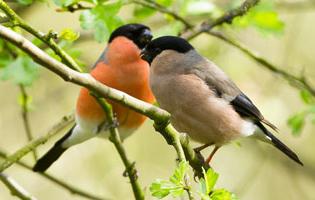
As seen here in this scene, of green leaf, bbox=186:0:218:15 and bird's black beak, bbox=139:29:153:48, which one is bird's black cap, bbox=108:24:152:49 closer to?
bird's black beak, bbox=139:29:153:48

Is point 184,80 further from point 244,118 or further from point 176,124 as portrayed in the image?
point 244,118

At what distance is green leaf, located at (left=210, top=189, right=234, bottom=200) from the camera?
1970 millimetres

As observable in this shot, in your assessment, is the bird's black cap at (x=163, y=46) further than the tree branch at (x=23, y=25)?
Yes

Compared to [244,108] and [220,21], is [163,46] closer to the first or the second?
[220,21]

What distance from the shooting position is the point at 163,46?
136 inches

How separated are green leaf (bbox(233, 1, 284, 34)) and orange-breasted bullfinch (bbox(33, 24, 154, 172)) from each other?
1.96 feet

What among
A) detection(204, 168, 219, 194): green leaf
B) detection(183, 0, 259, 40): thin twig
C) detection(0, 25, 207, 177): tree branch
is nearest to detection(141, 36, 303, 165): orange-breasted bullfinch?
detection(183, 0, 259, 40): thin twig

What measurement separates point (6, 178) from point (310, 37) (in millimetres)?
3942

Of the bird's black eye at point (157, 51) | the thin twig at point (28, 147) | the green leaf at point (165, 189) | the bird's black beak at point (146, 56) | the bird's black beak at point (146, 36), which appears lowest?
the thin twig at point (28, 147)

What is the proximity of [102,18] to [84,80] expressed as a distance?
1097 millimetres

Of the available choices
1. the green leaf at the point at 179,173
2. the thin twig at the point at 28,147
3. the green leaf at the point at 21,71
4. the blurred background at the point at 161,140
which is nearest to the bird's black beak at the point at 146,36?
the thin twig at the point at 28,147

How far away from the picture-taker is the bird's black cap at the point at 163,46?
3.46m

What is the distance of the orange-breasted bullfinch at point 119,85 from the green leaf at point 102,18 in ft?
2.42

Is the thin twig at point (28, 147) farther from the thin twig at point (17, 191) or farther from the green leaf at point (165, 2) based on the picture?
the green leaf at point (165, 2)
